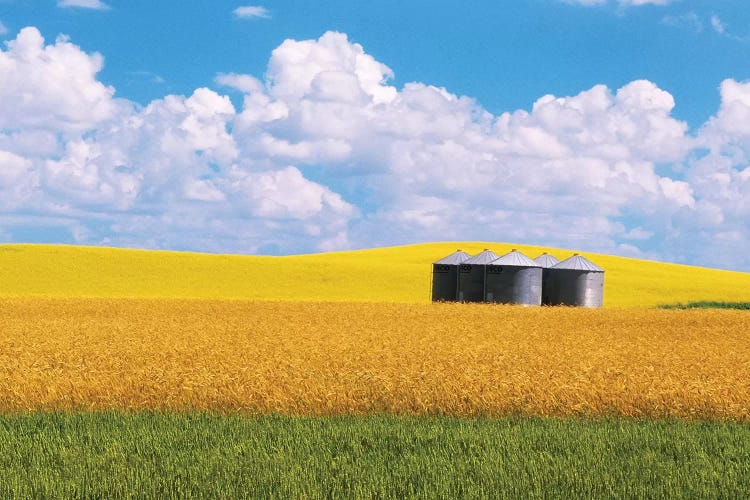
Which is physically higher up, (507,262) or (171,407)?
(507,262)

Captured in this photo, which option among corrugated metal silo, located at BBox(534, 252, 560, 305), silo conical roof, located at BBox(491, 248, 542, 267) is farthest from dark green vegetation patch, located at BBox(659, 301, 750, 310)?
silo conical roof, located at BBox(491, 248, 542, 267)

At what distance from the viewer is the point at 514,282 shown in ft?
145

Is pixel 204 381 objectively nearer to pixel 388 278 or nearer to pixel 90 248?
pixel 388 278

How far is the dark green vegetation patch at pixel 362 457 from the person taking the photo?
7719 mm

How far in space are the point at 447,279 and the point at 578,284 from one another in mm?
7415

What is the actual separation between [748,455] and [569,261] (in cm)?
3749

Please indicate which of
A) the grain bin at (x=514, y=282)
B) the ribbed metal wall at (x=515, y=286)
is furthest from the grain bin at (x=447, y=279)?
the ribbed metal wall at (x=515, y=286)

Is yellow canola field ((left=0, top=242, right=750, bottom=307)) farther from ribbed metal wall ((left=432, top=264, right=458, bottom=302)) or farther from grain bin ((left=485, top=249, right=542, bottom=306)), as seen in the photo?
grain bin ((left=485, top=249, right=542, bottom=306))

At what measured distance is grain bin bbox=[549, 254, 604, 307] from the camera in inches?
1786

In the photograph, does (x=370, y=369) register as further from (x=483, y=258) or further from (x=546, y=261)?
(x=546, y=261)

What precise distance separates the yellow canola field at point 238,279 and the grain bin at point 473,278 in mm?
5621

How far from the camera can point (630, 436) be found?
33.7ft

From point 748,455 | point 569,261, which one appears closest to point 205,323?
point 748,455

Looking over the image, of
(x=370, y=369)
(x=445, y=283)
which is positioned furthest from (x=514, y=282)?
(x=370, y=369)
